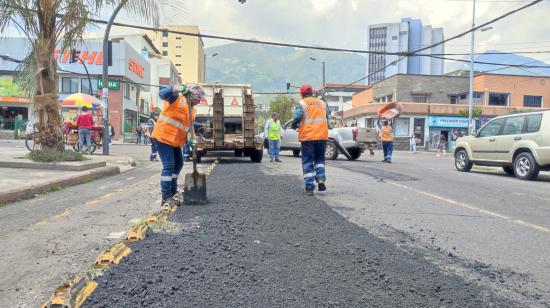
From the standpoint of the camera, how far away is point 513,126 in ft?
40.4

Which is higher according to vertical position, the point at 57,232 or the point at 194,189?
the point at 194,189

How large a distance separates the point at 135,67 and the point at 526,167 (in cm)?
3897

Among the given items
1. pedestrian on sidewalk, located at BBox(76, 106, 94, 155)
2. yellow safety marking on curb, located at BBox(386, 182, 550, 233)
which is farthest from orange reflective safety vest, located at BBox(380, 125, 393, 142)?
pedestrian on sidewalk, located at BBox(76, 106, 94, 155)

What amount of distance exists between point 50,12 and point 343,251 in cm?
979

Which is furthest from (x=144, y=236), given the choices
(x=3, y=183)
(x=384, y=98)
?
(x=384, y=98)

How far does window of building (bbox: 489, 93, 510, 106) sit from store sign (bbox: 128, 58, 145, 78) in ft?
119

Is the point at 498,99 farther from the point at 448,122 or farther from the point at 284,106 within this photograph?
the point at 284,106

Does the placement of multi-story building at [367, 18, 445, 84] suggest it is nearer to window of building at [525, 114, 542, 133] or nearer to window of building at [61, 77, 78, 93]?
window of building at [61, 77, 78, 93]

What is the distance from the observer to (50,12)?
10.5 meters

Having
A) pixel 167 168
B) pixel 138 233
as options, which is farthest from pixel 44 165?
pixel 138 233

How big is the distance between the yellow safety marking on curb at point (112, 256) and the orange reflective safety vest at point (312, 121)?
431 centimetres

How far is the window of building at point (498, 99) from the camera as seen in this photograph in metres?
47.7

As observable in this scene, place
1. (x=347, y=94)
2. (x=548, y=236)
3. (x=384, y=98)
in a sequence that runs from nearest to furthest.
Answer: (x=548, y=236)
(x=384, y=98)
(x=347, y=94)

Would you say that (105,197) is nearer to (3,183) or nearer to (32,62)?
(3,183)
